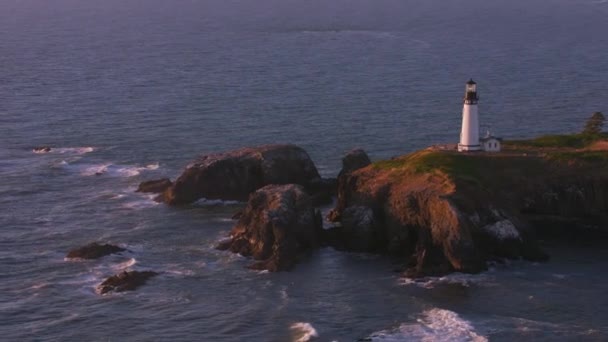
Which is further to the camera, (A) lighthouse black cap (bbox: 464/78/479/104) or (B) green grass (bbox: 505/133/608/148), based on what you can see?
(B) green grass (bbox: 505/133/608/148)

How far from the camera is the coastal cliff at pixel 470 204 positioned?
69.4 m

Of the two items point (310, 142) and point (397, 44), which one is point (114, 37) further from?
point (310, 142)

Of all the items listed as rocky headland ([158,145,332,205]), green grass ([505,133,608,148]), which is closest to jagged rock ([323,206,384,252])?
rocky headland ([158,145,332,205])

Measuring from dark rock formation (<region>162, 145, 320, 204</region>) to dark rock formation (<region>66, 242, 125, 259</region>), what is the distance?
Answer: 12157 mm

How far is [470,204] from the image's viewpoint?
232 feet

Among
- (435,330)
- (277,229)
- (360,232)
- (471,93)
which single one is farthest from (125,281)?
(471,93)

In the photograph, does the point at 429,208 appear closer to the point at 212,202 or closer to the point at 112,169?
the point at 212,202

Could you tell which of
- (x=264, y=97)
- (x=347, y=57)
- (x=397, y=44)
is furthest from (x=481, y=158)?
(x=397, y=44)

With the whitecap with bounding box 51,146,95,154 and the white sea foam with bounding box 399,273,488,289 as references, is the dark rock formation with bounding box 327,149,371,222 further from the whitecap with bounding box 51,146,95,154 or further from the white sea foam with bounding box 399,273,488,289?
the whitecap with bounding box 51,146,95,154

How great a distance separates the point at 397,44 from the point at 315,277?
104032mm

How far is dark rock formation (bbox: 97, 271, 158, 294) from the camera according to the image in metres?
66.4

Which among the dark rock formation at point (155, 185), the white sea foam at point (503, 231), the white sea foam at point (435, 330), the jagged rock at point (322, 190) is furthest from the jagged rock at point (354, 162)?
the white sea foam at point (435, 330)

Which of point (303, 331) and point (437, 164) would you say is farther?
point (437, 164)

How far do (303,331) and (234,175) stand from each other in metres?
27.5
